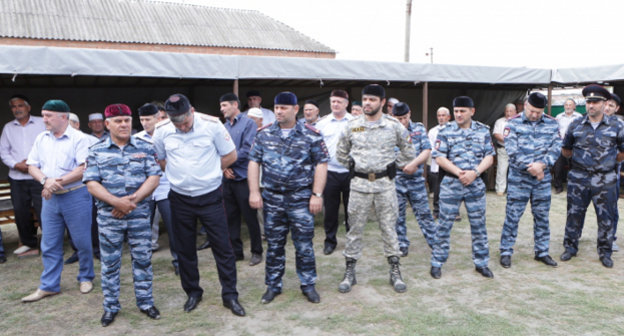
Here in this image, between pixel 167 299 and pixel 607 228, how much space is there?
454 centimetres

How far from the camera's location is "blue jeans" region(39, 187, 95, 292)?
3.85m

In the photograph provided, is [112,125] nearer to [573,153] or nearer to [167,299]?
[167,299]

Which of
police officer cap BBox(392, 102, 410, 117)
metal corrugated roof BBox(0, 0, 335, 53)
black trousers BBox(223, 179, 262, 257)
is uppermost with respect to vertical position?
metal corrugated roof BBox(0, 0, 335, 53)

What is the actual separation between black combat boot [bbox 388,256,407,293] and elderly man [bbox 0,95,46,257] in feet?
13.5

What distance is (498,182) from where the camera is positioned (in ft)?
29.0

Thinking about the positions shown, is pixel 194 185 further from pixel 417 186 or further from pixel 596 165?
pixel 596 165

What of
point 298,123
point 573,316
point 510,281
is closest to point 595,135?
point 510,281

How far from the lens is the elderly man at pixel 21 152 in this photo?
504 cm

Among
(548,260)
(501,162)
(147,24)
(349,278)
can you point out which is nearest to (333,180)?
(349,278)

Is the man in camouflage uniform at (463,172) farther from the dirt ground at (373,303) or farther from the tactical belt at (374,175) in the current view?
the tactical belt at (374,175)

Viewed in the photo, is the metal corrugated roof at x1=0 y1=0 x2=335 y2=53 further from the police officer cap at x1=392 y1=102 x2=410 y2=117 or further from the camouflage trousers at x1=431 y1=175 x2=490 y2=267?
the camouflage trousers at x1=431 y1=175 x2=490 y2=267

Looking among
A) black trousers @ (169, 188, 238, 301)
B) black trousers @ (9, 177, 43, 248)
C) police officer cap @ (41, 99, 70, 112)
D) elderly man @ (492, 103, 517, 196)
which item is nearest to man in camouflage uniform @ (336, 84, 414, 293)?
black trousers @ (169, 188, 238, 301)

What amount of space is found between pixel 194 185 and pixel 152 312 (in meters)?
1.09

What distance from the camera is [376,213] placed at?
392cm
